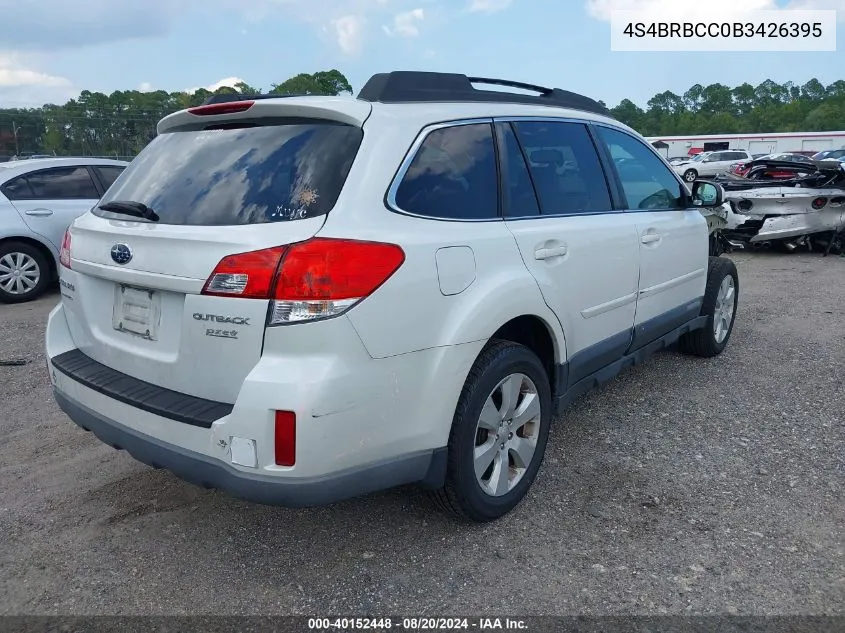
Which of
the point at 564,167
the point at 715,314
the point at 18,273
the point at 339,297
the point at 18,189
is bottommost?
the point at 715,314

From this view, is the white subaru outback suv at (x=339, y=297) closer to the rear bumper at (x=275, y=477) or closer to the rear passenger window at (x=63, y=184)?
the rear bumper at (x=275, y=477)

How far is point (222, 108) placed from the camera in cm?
267

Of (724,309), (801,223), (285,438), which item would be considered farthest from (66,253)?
(801,223)

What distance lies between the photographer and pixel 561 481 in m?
3.31

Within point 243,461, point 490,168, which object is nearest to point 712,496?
point 490,168

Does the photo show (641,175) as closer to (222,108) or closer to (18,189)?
(222,108)

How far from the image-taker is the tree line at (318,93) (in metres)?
21.4

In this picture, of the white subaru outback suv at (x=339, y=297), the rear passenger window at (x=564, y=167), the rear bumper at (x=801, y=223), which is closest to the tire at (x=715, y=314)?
the rear passenger window at (x=564, y=167)

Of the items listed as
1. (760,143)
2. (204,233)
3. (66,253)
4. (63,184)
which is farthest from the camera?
(760,143)

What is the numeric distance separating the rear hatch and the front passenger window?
1917 mm

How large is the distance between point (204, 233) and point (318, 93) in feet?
3.06

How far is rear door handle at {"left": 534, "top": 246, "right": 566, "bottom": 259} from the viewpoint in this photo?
9.69ft

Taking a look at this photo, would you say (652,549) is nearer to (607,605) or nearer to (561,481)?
(607,605)

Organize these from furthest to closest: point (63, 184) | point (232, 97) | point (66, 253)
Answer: point (63, 184) → point (66, 253) → point (232, 97)
